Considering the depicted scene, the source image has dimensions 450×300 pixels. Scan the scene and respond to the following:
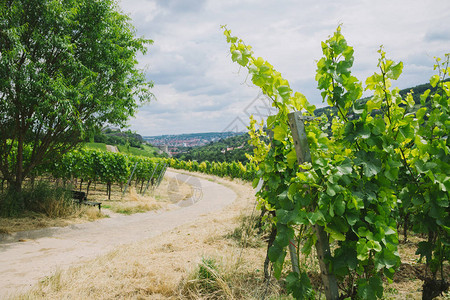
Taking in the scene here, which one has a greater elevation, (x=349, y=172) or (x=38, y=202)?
(x=349, y=172)

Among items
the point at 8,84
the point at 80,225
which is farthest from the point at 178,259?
the point at 8,84

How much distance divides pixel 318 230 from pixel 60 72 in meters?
7.74

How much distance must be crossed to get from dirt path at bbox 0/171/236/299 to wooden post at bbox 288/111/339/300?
3.78 m

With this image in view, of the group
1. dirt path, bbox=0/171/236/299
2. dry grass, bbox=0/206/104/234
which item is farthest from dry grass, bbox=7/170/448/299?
dry grass, bbox=0/206/104/234

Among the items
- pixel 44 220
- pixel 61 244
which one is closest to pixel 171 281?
pixel 61 244

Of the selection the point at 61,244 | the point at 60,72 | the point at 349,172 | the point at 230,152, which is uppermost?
the point at 60,72

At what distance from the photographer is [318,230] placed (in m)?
2.01

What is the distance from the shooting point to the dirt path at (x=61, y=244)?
4.43 meters

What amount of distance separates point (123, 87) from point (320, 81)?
8162 mm

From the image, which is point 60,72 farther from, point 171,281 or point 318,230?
point 318,230

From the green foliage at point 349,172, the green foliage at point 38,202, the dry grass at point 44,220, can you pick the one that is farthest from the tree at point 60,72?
the green foliage at point 349,172

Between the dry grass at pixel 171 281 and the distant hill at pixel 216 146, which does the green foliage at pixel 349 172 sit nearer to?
the dry grass at pixel 171 281

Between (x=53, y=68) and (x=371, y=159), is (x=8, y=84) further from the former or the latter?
(x=371, y=159)

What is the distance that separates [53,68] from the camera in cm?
786
